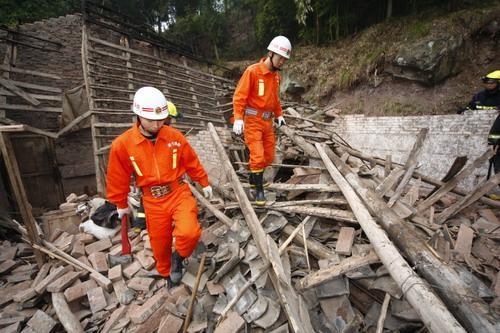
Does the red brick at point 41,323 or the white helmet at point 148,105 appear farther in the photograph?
the red brick at point 41,323

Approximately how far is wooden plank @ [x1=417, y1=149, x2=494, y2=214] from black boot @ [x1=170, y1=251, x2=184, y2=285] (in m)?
2.95

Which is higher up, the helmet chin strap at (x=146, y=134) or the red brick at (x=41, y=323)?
the helmet chin strap at (x=146, y=134)

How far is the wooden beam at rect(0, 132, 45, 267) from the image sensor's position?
3.18m

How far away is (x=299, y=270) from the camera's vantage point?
8.44 ft

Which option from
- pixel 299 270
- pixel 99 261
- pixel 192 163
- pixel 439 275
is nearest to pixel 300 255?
pixel 299 270

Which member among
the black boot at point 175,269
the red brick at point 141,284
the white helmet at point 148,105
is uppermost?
the white helmet at point 148,105

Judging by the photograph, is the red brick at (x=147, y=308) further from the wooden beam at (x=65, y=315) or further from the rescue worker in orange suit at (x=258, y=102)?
the rescue worker in orange suit at (x=258, y=102)

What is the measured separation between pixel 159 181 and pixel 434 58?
9378 mm

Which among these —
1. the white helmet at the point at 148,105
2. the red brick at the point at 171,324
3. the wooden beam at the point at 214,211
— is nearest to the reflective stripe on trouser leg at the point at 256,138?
the wooden beam at the point at 214,211

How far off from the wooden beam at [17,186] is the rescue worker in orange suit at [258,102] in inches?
114

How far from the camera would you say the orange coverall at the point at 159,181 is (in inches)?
97.7

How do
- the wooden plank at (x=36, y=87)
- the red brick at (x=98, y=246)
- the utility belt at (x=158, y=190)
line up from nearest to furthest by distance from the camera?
the utility belt at (x=158, y=190) < the red brick at (x=98, y=246) < the wooden plank at (x=36, y=87)

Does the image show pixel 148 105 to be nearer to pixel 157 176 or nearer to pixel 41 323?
pixel 157 176

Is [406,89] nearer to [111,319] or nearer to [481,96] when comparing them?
[481,96]
